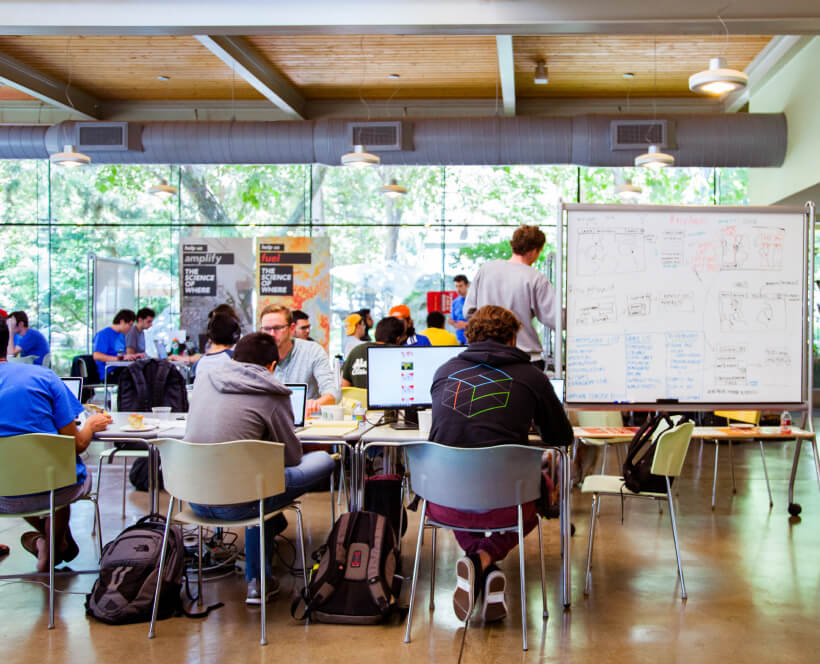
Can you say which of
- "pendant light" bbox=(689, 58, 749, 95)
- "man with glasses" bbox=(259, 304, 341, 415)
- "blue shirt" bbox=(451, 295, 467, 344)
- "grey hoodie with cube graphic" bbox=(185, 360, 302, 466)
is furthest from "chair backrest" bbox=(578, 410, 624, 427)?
"blue shirt" bbox=(451, 295, 467, 344)

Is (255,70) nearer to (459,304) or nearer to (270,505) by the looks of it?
(459,304)

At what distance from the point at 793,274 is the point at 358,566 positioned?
251cm

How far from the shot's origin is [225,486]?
3.05 m

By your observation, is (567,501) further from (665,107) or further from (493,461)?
(665,107)

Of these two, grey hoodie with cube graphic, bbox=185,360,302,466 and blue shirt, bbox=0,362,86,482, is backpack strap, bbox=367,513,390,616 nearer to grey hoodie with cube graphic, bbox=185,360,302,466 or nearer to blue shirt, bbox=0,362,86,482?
grey hoodie with cube graphic, bbox=185,360,302,466

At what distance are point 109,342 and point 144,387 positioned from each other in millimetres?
3270

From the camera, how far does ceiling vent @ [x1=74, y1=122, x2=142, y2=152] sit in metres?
9.52

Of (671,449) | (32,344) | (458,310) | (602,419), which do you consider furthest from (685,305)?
(32,344)

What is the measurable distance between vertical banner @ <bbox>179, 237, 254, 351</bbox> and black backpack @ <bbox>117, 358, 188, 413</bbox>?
5.33 m

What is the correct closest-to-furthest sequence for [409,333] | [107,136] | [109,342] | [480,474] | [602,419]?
1. [480,474]
2. [602,419]
3. [409,333]
4. [109,342]
5. [107,136]

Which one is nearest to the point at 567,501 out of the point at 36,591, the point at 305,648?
the point at 305,648

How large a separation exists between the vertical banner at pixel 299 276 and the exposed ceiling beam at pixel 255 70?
1.83 m

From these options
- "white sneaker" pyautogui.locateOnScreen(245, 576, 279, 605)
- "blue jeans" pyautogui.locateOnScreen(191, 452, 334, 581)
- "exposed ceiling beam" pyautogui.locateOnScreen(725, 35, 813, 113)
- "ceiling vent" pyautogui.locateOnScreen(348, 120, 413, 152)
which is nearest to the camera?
"blue jeans" pyautogui.locateOnScreen(191, 452, 334, 581)

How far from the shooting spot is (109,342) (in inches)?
342
